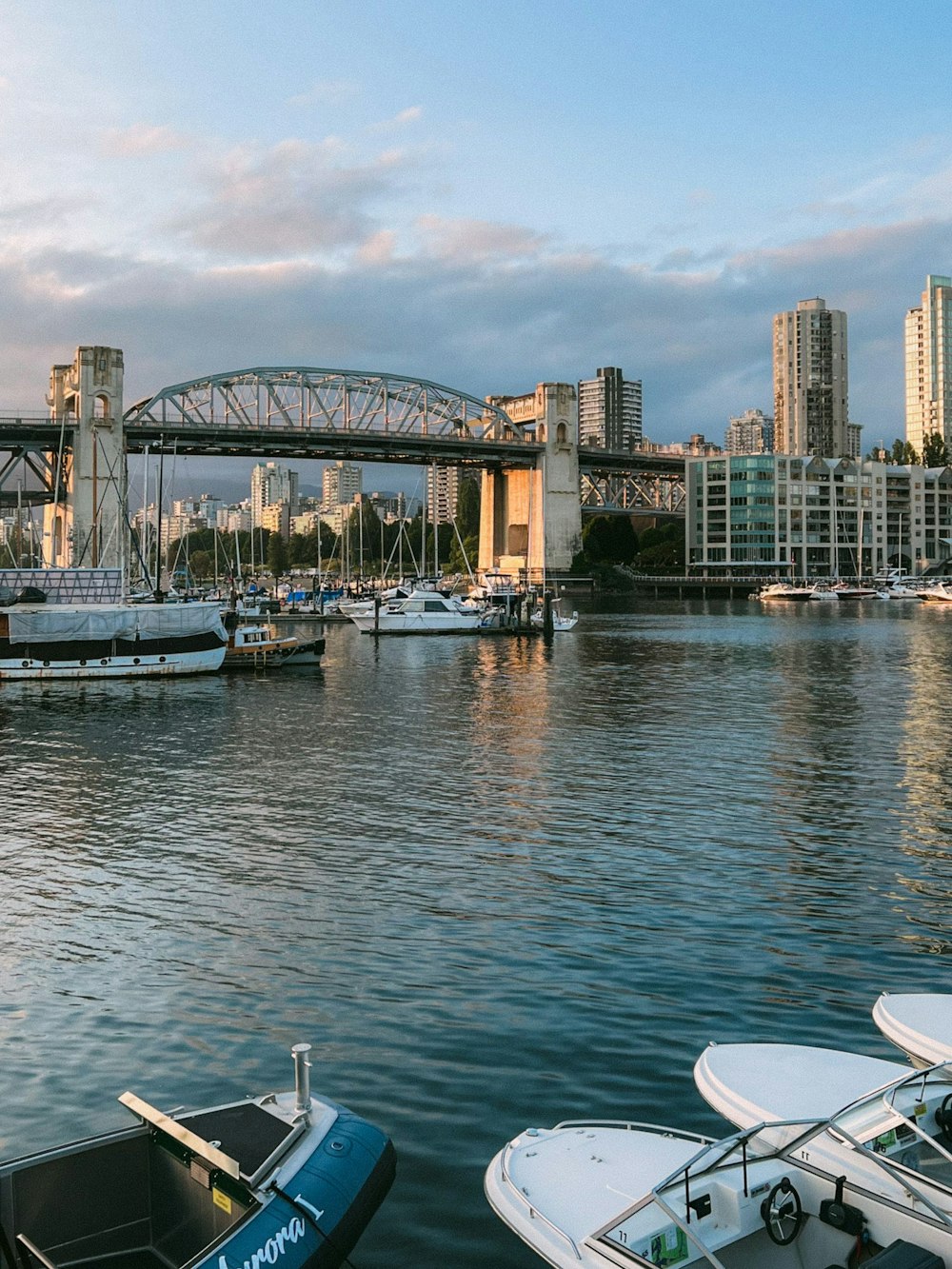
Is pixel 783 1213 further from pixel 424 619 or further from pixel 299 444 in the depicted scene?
pixel 299 444

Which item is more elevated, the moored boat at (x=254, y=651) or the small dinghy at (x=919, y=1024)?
the moored boat at (x=254, y=651)

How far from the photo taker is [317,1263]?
782cm

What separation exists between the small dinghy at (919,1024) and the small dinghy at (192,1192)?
493cm

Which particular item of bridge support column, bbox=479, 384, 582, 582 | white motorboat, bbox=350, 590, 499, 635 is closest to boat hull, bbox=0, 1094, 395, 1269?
white motorboat, bbox=350, 590, 499, 635

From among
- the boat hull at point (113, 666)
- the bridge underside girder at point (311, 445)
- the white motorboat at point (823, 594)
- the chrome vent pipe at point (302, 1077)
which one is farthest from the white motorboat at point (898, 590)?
the chrome vent pipe at point (302, 1077)

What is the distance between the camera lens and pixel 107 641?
5856 cm

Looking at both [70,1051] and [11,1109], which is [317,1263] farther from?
[70,1051]

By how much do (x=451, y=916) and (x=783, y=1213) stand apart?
10.1m

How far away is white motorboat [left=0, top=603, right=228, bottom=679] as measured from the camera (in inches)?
2266

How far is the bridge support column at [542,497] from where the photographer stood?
16975 cm

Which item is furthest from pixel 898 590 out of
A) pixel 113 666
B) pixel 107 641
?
pixel 107 641

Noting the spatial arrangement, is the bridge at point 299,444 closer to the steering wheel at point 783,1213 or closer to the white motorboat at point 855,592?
the white motorboat at point 855,592

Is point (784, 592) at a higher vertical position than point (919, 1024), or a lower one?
higher

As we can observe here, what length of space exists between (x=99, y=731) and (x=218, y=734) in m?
4.50
